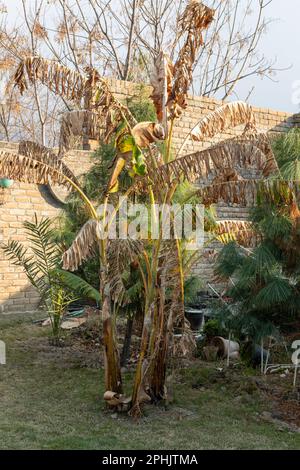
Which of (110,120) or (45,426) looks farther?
(110,120)

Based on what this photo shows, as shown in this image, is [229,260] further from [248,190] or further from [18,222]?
[18,222]

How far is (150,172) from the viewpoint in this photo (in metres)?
5.57

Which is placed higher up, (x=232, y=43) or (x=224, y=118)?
(x=232, y=43)

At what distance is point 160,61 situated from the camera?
18.3 ft

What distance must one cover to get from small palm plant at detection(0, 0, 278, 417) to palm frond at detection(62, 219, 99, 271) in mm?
11

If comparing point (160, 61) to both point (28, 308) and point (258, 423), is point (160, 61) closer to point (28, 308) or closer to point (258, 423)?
point (258, 423)

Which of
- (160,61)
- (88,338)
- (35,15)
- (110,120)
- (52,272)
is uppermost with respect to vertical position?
(35,15)

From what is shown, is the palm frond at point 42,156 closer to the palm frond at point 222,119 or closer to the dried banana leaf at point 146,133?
the dried banana leaf at point 146,133

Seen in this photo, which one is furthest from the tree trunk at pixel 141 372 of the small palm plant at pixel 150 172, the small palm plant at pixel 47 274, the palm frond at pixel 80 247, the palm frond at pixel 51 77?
the small palm plant at pixel 47 274

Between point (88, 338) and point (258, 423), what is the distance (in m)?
4.20

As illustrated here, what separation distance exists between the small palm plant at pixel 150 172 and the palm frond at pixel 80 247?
0.01 m

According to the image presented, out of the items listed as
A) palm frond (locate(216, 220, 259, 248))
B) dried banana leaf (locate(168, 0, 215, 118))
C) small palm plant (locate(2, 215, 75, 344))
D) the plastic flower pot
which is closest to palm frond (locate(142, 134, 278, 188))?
dried banana leaf (locate(168, 0, 215, 118))

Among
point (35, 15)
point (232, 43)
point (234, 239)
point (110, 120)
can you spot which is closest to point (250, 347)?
point (234, 239)
